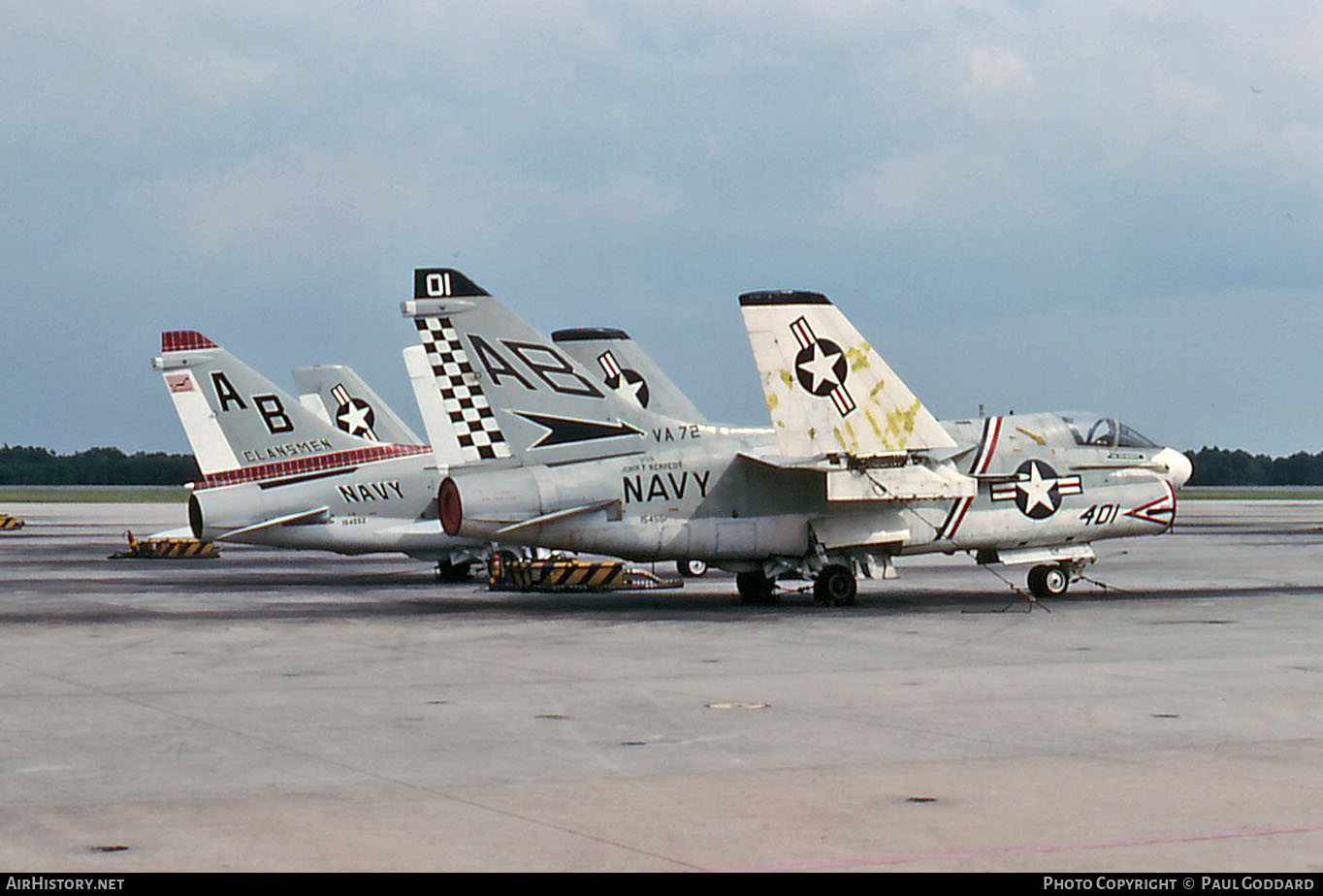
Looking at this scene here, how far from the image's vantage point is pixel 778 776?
11438 mm

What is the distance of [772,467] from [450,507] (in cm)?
547

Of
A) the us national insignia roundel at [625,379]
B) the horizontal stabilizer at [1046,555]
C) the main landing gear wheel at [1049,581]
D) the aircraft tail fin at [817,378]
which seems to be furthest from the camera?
the us national insignia roundel at [625,379]

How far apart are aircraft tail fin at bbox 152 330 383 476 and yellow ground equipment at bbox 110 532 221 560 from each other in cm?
1328

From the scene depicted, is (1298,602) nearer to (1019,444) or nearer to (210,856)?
(1019,444)

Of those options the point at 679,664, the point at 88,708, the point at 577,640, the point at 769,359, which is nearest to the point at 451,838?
the point at 88,708

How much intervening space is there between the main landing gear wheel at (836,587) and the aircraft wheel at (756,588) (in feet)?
3.62

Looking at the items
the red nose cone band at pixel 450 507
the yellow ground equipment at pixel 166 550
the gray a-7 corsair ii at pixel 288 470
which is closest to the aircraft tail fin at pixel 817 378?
the red nose cone band at pixel 450 507

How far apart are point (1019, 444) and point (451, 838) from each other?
2071cm

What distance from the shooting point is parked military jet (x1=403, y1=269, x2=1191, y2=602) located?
2662cm

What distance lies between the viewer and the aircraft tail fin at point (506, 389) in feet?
89.7

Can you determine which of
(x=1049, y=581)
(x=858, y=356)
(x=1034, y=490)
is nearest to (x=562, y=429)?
(x=858, y=356)

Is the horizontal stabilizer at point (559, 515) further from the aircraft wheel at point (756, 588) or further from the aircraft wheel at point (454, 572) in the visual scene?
the aircraft wheel at point (454, 572)

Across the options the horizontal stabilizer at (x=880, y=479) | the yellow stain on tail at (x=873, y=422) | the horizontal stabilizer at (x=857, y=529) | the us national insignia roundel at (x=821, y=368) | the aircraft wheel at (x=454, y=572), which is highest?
the us national insignia roundel at (x=821, y=368)

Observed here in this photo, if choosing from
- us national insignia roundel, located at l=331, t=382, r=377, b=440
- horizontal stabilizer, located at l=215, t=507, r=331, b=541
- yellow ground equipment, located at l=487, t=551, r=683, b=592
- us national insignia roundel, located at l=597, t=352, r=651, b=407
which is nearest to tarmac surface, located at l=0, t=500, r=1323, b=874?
yellow ground equipment, located at l=487, t=551, r=683, b=592
